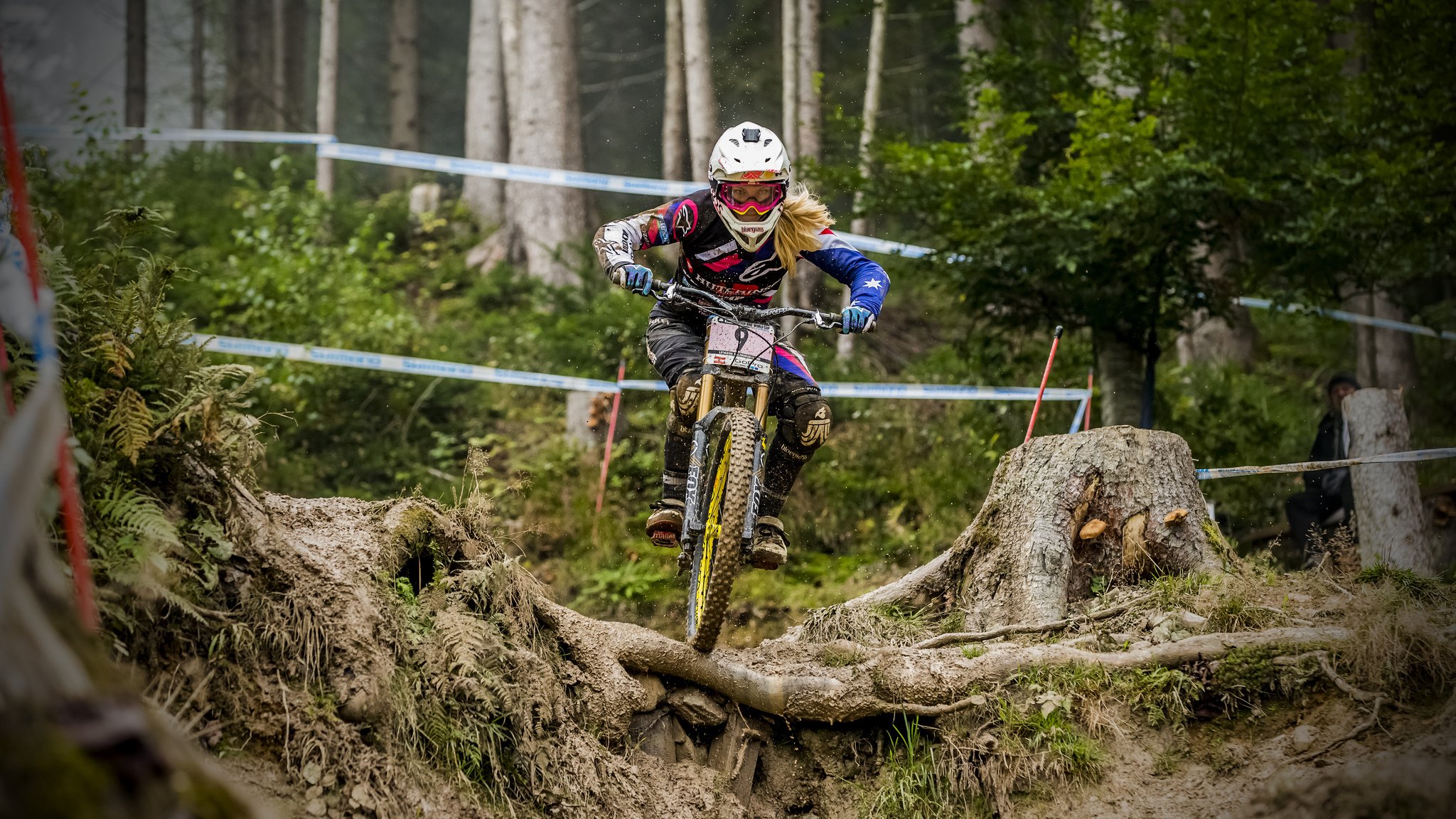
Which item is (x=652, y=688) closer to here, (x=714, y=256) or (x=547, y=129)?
(x=714, y=256)

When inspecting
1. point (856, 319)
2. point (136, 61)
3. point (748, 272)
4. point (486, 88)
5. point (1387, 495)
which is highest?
point (136, 61)

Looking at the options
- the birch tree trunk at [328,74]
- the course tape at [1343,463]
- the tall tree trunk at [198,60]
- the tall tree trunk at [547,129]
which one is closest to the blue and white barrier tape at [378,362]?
the tall tree trunk at [547,129]

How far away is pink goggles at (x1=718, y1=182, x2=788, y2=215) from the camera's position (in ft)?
17.3

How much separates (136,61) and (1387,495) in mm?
18519

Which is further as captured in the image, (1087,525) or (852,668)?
(1087,525)

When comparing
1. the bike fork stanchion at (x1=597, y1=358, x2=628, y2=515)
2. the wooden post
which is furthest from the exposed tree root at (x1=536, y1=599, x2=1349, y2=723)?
the bike fork stanchion at (x1=597, y1=358, x2=628, y2=515)

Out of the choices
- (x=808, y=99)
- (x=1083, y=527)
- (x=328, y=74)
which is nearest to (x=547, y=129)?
(x=808, y=99)

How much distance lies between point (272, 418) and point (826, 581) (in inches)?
197

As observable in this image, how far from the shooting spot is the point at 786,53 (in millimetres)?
13555

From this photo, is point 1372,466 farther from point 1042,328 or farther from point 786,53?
point 786,53

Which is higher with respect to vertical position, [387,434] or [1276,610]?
[387,434]

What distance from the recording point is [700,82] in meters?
12.4

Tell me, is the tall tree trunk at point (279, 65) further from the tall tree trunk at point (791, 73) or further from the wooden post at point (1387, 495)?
the wooden post at point (1387, 495)

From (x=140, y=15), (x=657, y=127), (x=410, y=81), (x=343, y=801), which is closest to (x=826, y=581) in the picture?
(x=343, y=801)
